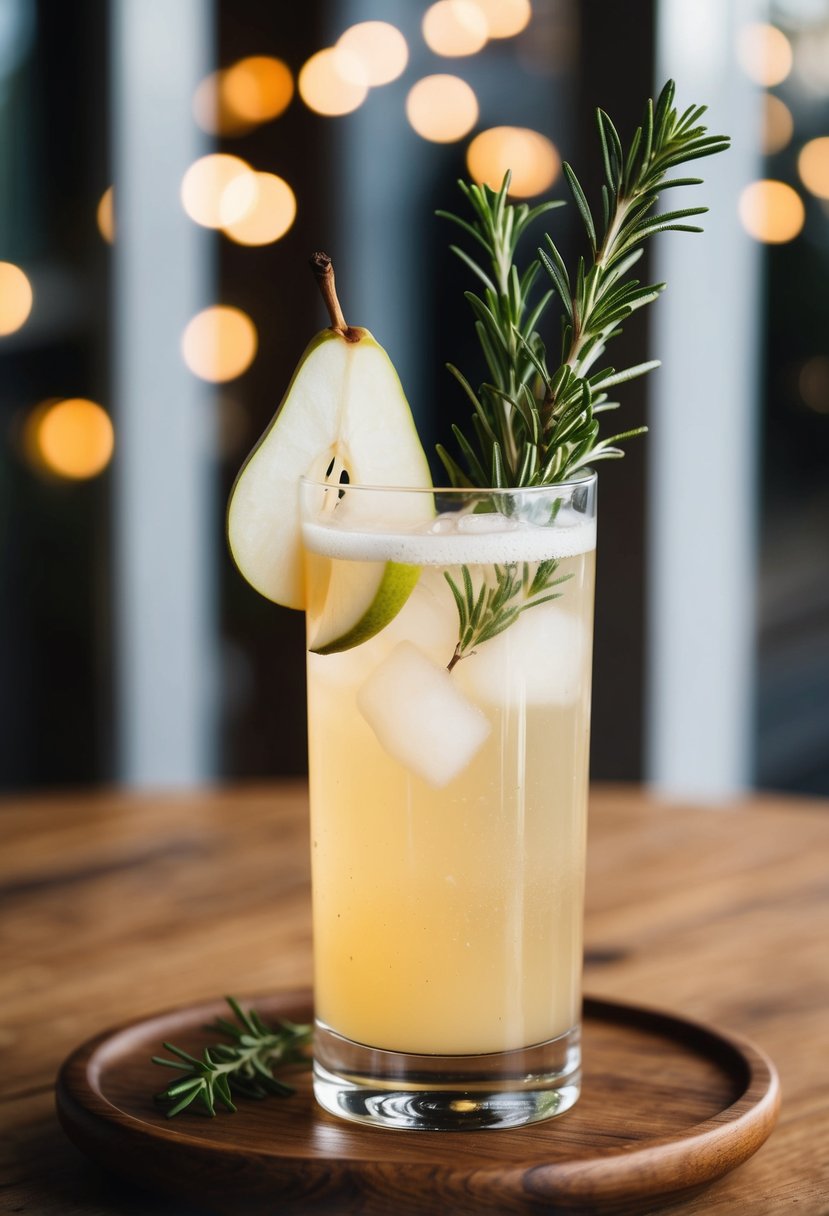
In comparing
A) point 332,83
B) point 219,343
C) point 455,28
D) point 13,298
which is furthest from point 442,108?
point 13,298

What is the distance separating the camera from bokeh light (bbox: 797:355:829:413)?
3023 millimetres

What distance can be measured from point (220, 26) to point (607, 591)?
5.71 feet

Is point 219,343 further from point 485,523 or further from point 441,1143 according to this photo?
point 441,1143

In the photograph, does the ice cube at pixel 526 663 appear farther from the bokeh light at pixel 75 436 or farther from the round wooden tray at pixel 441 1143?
the bokeh light at pixel 75 436

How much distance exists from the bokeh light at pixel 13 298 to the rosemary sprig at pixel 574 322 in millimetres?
2675

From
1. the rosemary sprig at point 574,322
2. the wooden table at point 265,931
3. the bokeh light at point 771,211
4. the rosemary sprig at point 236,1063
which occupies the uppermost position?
the bokeh light at point 771,211

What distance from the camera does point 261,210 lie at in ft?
11.8

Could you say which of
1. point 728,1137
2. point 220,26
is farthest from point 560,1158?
point 220,26

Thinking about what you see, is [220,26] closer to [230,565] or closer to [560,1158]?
[230,565]

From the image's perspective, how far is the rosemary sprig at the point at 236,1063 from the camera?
904 mm

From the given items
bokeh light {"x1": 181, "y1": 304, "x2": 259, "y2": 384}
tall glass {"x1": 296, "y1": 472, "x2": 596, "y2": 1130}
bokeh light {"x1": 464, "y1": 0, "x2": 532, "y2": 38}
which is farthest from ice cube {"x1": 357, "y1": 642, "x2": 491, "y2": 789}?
bokeh light {"x1": 181, "y1": 304, "x2": 259, "y2": 384}

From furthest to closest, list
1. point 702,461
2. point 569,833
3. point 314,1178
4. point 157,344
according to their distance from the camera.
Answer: point 157,344 → point 702,461 → point 569,833 → point 314,1178

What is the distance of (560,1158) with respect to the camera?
0.81 meters

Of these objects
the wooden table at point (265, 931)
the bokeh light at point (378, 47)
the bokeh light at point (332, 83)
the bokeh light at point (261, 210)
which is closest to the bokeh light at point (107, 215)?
the bokeh light at point (261, 210)
